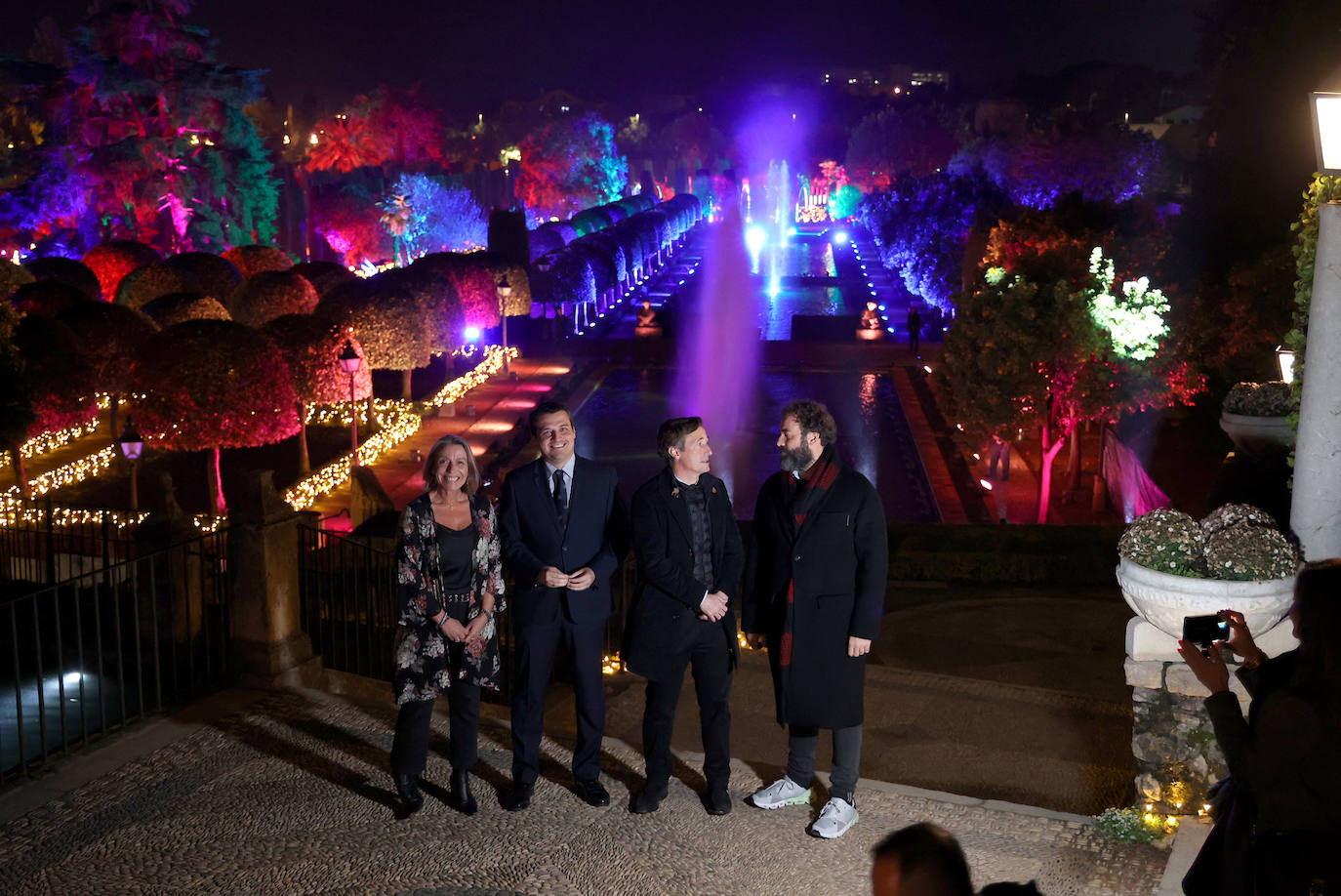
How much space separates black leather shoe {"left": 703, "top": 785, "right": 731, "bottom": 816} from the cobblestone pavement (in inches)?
1.4

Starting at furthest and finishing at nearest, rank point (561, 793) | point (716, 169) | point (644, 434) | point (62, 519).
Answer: point (716, 169), point (644, 434), point (62, 519), point (561, 793)

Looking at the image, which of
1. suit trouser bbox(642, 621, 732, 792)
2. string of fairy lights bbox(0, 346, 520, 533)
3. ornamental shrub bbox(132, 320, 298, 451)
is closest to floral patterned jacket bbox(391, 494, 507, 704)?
suit trouser bbox(642, 621, 732, 792)

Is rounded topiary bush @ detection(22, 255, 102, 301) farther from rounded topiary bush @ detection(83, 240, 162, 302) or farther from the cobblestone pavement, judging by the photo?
the cobblestone pavement

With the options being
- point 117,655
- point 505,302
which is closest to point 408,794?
point 117,655

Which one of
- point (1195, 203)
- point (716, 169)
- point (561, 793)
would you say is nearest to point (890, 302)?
point (1195, 203)

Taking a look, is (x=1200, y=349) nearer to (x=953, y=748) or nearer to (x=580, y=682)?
(x=953, y=748)

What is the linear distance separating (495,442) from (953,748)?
1924 cm

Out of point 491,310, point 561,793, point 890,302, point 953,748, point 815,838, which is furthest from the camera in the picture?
point 890,302

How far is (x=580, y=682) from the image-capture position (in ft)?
19.7

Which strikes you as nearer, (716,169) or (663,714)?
(663,714)

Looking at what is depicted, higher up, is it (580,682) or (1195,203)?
(1195,203)

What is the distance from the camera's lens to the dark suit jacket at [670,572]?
570cm

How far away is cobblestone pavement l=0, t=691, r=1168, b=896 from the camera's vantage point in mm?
5309

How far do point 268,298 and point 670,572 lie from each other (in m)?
27.5
